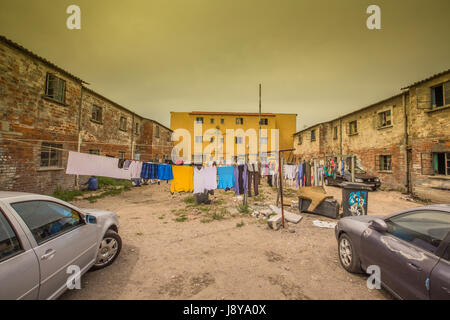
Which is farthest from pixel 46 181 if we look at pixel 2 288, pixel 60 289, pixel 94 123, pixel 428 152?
pixel 428 152

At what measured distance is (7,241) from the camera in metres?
1.84

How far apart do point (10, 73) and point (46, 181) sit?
5008 mm

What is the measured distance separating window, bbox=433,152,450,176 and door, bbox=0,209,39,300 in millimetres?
15662

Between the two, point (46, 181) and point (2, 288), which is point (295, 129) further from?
point (2, 288)

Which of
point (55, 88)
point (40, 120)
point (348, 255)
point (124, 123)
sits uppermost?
point (55, 88)

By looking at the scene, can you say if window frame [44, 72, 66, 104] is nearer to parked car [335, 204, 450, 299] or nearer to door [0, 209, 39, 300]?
door [0, 209, 39, 300]

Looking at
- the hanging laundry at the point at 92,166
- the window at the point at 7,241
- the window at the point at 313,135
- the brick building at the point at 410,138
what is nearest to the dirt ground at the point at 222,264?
the window at the point at 7,241

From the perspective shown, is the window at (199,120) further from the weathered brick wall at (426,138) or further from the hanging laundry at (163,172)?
the weathered brick wall at (426,138)

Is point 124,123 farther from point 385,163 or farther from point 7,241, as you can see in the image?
point 385,163

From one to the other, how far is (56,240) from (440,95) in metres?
16.9

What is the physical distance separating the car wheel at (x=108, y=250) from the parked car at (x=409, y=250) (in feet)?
15.3

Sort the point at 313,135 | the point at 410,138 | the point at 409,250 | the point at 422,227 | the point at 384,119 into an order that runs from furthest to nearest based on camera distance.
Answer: the point at 313,135 < the point at 384,119 < the point at 410,138 < the point at 422,227 < the point at 409,250

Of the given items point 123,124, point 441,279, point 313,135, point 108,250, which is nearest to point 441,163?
point 441,279

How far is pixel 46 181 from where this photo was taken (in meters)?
9.09
